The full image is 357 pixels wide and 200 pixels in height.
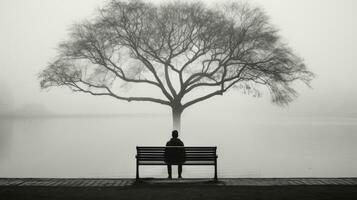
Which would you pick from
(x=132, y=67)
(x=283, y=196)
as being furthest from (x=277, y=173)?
(x=283, y=196)

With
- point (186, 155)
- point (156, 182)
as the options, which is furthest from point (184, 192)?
point (186, 155)

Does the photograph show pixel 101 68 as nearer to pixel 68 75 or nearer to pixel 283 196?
pixel 68 75

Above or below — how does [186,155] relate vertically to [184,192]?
above

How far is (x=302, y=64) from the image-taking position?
2550 centimetres

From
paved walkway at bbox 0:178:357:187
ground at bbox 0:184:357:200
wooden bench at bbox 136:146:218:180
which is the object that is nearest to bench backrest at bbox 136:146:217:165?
wooden bench at bbox 136:146:218:180

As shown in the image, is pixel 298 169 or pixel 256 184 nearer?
pixel 256 184

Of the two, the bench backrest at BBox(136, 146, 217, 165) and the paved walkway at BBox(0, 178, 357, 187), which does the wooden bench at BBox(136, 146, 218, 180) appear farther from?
the paved walkway at BBox(0, 178, 357, 187)

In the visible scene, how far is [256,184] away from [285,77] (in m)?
14.7

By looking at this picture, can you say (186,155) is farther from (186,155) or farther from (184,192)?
(184,192)

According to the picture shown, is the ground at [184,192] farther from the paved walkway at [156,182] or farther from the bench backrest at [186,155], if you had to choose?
the bench backrest at [186,155]

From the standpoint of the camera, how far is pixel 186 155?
1313 centimetres

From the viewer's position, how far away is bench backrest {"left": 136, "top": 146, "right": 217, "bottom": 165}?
13023 mm

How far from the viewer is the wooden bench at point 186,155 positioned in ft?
42.7

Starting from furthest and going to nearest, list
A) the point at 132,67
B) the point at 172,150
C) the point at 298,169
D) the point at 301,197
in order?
the point at 132,67
the point at 298,169
the point at 172,150
the point at 301,197
